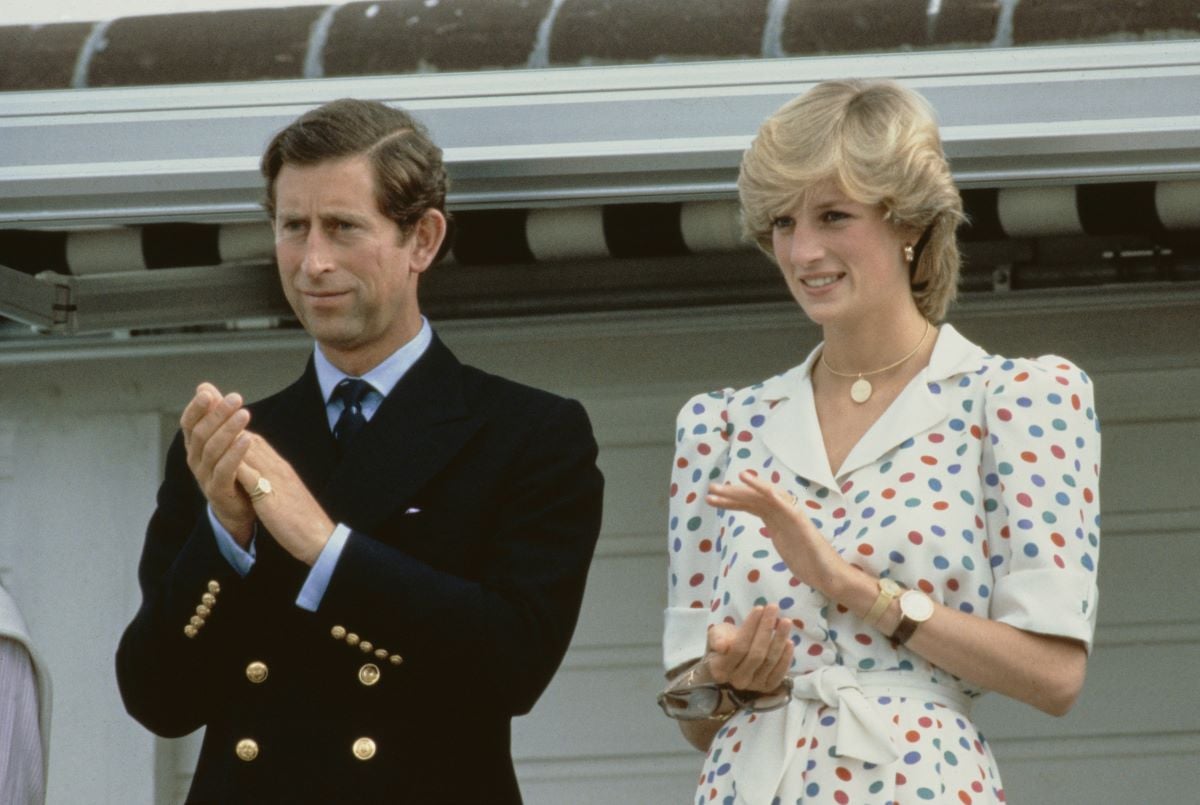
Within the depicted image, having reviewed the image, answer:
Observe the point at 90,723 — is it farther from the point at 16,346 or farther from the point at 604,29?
the point at 604,29

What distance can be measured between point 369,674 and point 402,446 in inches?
13.2

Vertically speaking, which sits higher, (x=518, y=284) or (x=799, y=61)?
(x=799, y=61)

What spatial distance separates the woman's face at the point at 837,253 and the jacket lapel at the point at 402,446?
52 cm

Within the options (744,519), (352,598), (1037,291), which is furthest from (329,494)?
(1037,291)

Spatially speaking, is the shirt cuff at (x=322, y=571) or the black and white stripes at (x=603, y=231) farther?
the black and white stripes at (x=603, y=231)

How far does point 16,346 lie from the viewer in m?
4.88

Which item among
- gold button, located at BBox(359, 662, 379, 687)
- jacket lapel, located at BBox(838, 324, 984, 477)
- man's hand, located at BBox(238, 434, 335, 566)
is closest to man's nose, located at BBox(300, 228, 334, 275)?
man's hand, located at BBox(238, 434, 335, 566)

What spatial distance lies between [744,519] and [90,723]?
95.8 inches

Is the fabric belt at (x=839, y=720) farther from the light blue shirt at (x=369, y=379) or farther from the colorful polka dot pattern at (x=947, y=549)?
the light blue shirt at (x=369, y=379)

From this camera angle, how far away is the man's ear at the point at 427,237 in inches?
124

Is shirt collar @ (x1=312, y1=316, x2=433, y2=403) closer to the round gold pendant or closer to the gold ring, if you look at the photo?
the gold ring

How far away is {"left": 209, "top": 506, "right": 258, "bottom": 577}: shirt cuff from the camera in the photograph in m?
2.93

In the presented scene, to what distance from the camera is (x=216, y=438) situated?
279 cm

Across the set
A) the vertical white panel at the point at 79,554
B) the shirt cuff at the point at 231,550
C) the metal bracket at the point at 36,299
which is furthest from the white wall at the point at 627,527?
the shirt cuff at the point at 231,550
